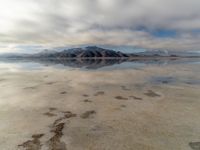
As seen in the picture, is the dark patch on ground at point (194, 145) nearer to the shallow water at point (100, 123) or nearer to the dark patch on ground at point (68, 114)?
the shallow water at point (100, 123)

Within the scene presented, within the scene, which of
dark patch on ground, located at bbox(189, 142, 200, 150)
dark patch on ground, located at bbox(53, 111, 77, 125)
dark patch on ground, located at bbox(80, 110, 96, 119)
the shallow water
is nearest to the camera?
dark patch on ground, located at bbox(189, 142, 200, 150)

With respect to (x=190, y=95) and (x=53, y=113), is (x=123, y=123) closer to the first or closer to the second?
(x=53, y=113)

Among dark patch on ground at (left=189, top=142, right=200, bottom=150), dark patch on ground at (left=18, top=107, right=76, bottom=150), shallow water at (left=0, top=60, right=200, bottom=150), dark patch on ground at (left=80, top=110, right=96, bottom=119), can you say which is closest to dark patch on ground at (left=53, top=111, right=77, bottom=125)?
shallow water at (left=0, top=60, right=200, bottom=150)

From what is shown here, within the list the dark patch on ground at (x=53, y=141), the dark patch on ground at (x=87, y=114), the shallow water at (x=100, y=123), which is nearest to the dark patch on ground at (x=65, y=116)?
the shallow water at (x=100, y=123)

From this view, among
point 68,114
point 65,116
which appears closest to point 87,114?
point 68,114

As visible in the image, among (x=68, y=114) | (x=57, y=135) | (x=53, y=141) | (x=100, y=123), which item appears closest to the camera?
(x=53, y=141)

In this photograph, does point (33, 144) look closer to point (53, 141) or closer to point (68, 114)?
point (53, 141)

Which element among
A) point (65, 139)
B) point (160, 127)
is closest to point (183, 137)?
point (160, 127)

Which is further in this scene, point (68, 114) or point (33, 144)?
point (68, 114)

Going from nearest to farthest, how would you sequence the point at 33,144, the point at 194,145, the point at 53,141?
the point at 194,145, the point at 33,144, the point at 53,141

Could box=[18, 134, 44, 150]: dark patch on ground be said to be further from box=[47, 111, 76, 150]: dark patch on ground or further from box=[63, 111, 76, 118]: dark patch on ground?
box=[63, 111, 76, 118]: dark patch on ground

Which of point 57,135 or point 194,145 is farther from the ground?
point 57,135

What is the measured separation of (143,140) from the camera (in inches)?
281

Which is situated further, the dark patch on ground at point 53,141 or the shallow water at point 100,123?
the shallow water at point 100,123
